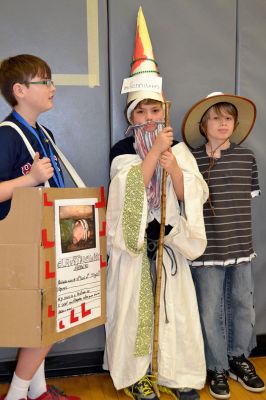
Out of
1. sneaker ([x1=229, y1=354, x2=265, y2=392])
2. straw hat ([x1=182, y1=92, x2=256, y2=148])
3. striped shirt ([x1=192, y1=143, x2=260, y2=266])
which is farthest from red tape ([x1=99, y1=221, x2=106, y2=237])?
sneaker ([x1=229, y1=354, x2=265, y2=392])

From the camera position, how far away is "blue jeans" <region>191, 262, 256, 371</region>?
181 cm

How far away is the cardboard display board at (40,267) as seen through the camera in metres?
1.25

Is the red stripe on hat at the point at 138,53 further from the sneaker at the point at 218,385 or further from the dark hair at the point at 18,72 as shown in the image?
the sneaker at the point at 218,385

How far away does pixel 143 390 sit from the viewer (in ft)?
5.47

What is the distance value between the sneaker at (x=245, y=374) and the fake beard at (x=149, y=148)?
86 centimetres

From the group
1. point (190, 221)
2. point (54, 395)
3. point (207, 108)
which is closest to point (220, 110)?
point (207, 108)

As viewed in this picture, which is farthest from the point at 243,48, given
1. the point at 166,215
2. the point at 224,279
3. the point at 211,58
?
the point at 224,279

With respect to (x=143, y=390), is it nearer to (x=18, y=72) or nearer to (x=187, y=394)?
(x=187, y=394)

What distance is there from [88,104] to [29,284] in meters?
1.00

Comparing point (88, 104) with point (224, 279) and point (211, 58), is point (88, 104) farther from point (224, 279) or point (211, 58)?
point (224, 279)

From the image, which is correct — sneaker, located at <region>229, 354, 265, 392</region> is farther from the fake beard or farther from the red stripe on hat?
the red stripe on hat

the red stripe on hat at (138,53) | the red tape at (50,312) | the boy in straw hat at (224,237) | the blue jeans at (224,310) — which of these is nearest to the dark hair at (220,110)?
the boy in straw hat at (224,237)

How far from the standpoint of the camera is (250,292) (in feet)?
6.15

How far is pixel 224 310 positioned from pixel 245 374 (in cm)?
30
